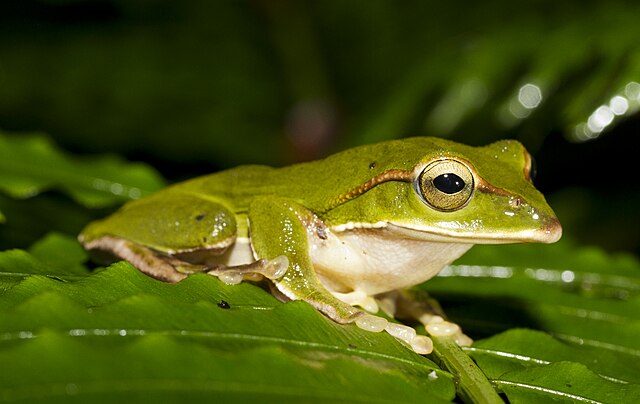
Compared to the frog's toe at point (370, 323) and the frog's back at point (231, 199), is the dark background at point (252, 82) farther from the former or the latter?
the frog's toe at point (370, 323)

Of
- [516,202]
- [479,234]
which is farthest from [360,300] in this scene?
[516,202]

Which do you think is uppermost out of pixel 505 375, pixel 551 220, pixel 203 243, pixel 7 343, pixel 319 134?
pixel 319 134

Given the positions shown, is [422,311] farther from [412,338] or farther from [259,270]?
[259,270]

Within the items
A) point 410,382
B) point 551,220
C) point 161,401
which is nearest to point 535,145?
point 551,220

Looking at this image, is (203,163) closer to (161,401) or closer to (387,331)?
(387,331)

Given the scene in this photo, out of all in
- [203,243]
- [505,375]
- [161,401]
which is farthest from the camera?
[203,243]

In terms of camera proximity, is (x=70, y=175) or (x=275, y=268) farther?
(x=70, y=175)

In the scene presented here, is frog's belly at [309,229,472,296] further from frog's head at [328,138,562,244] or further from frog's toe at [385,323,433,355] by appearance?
frog's toe at [385,323,433,355]

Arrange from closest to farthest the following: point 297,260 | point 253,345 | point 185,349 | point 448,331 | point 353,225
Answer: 1. point 185,349
2. point 253,345
3. point 448,331
4. point 297,260
5. point 353,225

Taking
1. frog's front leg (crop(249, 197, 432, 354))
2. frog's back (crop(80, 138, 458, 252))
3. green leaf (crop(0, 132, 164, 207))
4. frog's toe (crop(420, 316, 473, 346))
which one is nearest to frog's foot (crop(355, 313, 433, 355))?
frog's front leg (crop(249, 197, 432, 354))
